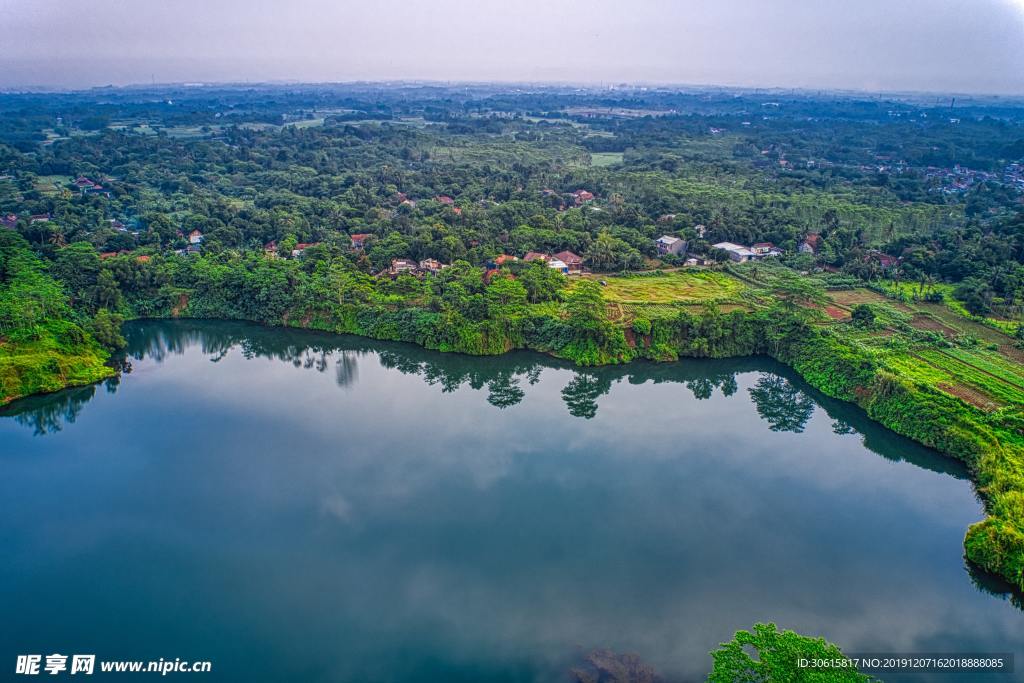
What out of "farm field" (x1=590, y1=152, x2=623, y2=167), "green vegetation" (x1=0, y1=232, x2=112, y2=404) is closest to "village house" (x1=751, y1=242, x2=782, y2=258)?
"farm field" (x1=590, y1=152, x2=623, y2=167)

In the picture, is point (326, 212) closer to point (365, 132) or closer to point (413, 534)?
point (413, 534)

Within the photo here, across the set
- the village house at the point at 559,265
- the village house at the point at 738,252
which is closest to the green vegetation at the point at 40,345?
the village house at the point at 559,265

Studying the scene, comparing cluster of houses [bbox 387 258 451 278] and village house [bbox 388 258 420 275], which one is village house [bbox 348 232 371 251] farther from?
cluster of houses [bbox 387 258 451 278]

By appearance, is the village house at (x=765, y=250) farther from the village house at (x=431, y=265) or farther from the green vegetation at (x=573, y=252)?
the village house at (x=431, y=265)

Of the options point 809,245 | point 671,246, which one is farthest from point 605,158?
point 809,245

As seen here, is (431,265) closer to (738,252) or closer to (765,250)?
(738,252)
